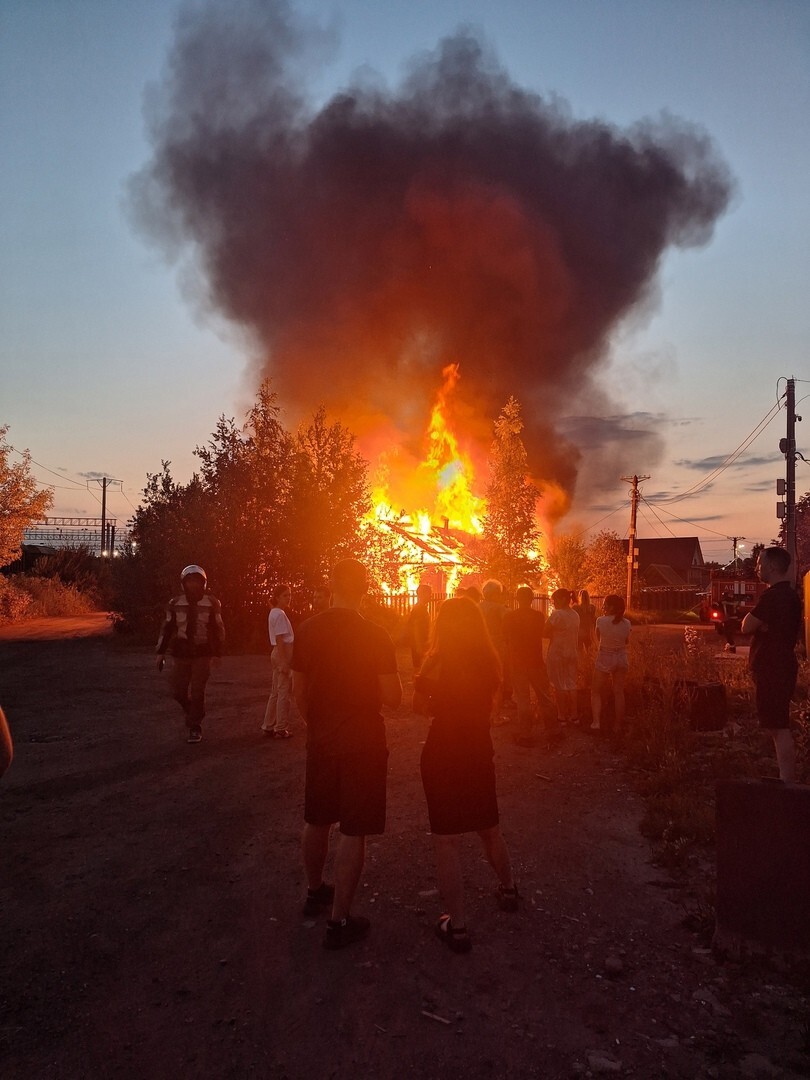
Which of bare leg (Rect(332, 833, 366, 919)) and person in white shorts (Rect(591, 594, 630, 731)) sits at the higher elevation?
person in white shorts (Rect(591, 594, 630, 731))

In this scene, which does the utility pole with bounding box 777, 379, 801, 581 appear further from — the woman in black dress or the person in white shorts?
the woman in black dress

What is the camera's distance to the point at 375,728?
3.79 metres

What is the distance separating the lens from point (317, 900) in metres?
4.03

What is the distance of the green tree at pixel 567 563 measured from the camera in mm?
41156

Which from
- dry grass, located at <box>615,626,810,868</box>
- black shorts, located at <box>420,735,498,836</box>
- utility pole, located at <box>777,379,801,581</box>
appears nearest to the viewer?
black shorts, located at <box>420,735,498,836</box>

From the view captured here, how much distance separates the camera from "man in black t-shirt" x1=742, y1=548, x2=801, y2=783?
532cm

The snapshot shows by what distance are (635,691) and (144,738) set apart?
22.5 ft

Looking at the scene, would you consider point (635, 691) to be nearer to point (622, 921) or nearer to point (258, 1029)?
point (622, 921)

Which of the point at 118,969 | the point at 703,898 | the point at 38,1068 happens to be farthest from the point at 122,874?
the point at 703,898

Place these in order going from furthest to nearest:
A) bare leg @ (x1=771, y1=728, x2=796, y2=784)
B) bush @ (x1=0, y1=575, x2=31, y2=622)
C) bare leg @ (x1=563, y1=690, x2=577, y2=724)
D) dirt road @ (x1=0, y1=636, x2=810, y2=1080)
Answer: bush @ (x1=0, y1=575, x2=31, y2=622) < bare leg @ (x1=563, y1=690, x2=577, y2=724) < bare leg @ (x1=771, y1=728, x2=796, y2=784) < dirt road @ (x1=0, y1=636, x2=810, y2=1080)

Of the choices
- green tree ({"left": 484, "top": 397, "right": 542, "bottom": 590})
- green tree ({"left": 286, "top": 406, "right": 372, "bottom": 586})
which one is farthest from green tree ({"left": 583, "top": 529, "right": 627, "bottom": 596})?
green tree ({"left": 286, "top": 406, "right": 372, "bottom": 586})

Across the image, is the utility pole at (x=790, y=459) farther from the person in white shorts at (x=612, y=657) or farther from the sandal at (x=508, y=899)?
the sandal at (x=508, y=899)

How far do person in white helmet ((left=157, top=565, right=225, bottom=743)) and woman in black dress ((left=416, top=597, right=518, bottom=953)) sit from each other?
4.39 m

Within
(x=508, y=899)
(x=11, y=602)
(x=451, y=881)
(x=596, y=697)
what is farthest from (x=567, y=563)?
(x=451, y=881)
